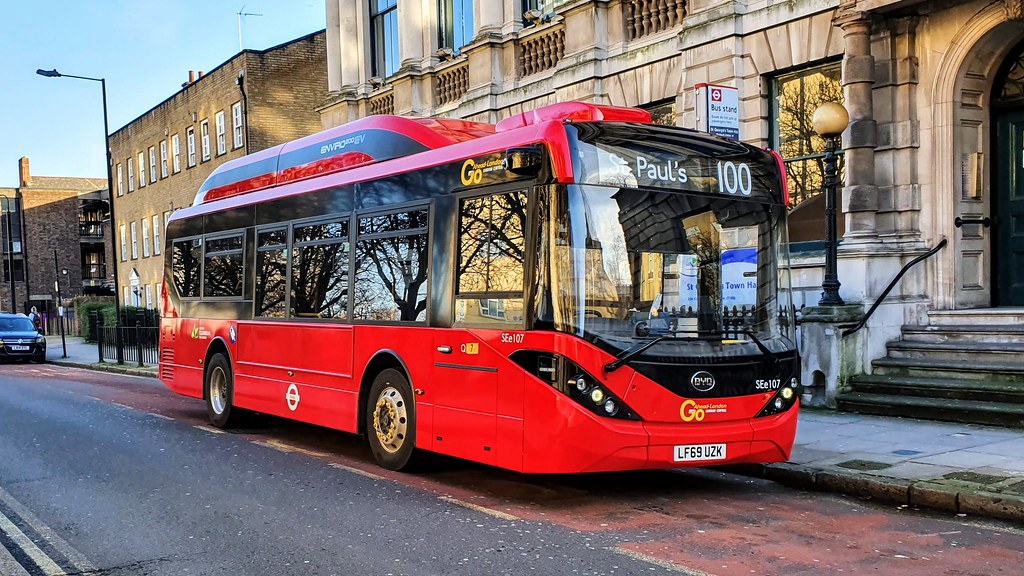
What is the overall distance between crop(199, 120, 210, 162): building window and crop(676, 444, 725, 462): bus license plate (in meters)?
36.8

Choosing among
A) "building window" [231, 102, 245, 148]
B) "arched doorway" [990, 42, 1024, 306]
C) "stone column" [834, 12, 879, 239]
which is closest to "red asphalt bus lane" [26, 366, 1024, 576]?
"stone column" [834, 12, 879, 239]

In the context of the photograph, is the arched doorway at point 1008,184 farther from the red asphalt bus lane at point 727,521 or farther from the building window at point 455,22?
the building window at point 455,22

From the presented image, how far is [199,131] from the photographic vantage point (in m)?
42.0

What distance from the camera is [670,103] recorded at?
16.2 metres

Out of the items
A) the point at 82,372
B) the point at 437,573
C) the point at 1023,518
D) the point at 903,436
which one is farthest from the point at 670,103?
the point at 82,372

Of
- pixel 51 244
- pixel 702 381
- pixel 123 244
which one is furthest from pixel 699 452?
pixel 51 244

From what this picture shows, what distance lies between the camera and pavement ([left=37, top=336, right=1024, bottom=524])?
7398 mm

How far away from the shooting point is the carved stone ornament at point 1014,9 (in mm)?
11625

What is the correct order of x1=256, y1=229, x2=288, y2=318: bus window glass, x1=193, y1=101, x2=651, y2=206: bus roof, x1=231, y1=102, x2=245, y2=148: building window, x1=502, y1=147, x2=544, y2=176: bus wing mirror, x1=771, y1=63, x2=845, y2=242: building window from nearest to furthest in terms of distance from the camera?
x1=502, y1=147, x2=544, y2=176: bus wing mirror, x1=193, y1=101, x2=651, y2=206: bus roof, x1=256, y1=229, x2=288, y2=318: bus window glass, x1=771, y1=63, x2=845, y2=242: building window, x1=231, y1=102, x2=245, y2=148: building window

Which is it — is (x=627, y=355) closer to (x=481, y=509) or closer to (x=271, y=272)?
(x=481, y=509)

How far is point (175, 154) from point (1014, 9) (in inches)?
1563

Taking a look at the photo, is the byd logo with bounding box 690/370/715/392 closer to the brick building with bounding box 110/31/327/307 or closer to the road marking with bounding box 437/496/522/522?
the road marking with bounding box 437/496/522/522

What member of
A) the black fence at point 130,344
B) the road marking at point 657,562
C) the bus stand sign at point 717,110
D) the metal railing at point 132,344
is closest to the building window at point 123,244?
the metal railing at point 132,344

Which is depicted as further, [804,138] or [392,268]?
[804,138]
